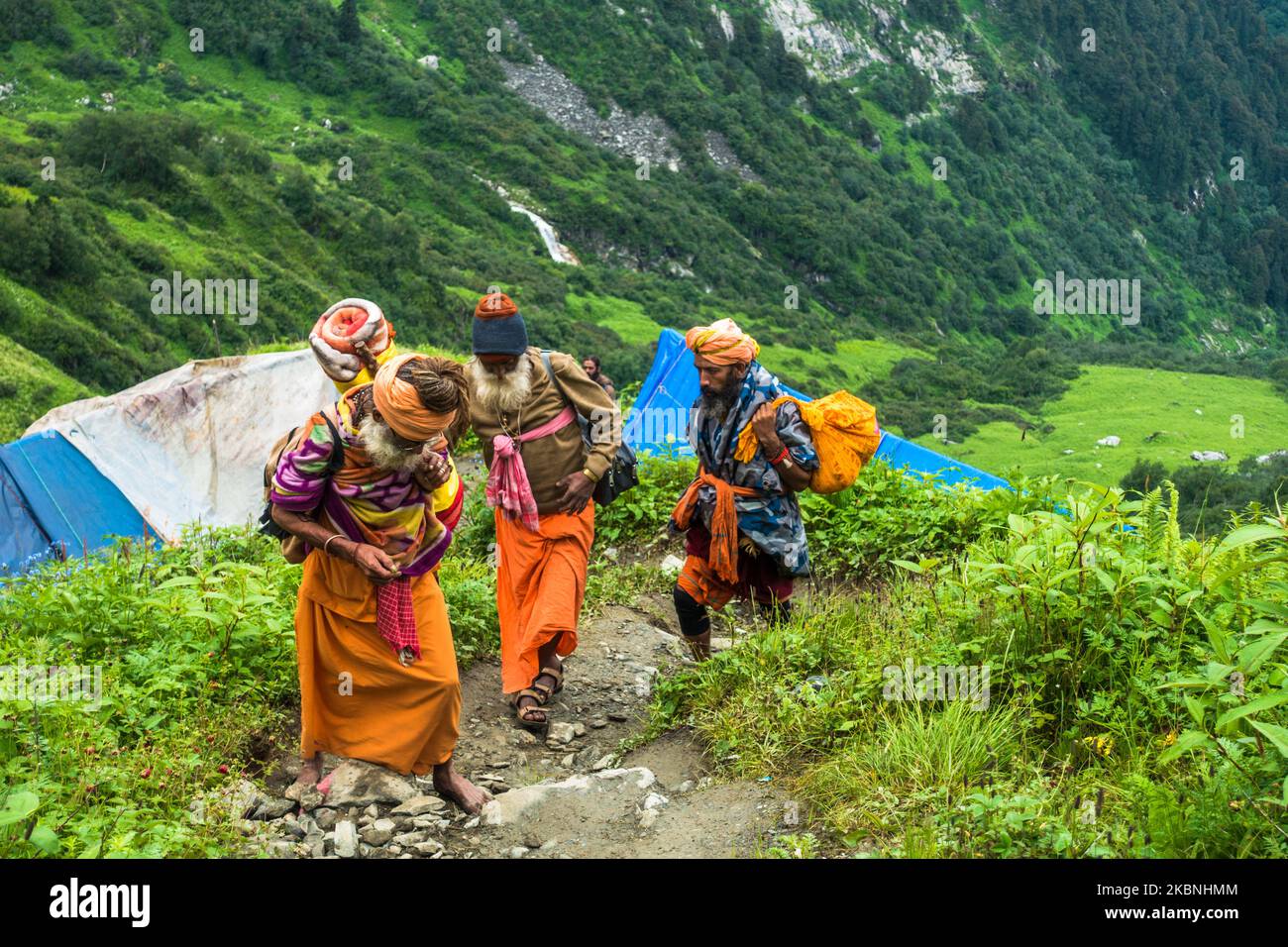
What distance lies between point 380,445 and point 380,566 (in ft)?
1.26

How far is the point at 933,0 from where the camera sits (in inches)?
4235

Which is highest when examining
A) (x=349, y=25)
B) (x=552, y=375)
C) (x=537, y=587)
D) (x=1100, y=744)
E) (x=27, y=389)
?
(x=349, y=25)

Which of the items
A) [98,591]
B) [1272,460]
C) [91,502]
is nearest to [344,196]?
[1272,460]

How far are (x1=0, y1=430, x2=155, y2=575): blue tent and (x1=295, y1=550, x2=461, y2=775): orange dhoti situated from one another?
5592 mm

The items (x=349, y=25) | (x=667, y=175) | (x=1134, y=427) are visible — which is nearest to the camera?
(x=1134, y=427)

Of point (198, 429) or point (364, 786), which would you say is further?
point (198, 429)

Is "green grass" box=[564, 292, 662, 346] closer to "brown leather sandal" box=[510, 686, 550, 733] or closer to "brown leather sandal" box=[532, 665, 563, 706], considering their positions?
"brown leather sandal" box=[532, 665, 563, 706]

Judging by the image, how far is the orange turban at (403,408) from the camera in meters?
3.66

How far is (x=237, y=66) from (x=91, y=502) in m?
62.4

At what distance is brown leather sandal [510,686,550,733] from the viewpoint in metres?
5.04

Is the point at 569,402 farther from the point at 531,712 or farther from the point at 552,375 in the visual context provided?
the point at 531,712

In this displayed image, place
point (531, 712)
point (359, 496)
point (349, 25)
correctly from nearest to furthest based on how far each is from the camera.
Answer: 1. point (359, 496)
2. point (531, 712)
3. point (349, 25)

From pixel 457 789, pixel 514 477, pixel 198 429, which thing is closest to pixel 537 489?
pixel 514 477

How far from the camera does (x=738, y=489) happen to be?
5.10m
